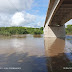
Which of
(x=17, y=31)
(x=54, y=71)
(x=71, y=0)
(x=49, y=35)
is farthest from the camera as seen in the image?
(x=17, y=31)

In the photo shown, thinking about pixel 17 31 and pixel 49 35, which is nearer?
pixel 49 35

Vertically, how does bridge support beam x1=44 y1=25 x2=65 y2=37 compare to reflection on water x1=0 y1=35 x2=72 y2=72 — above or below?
above

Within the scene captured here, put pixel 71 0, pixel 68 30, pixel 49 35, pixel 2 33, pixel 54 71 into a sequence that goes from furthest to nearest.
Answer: pixel 68 30 → pixel 2 33 → pixel 49 35 → pixel 71 0 → pixel 54 71

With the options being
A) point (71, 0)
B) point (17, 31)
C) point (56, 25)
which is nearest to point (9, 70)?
point (71, 0)

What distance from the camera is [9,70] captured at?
124 inches

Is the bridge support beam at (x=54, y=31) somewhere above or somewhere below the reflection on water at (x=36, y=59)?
above

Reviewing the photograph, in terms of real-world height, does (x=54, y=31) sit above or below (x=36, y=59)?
above

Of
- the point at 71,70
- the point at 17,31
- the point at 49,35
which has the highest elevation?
the point at 17,31

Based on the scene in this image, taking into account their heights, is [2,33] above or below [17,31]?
below

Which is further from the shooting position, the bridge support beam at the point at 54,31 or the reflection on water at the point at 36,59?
the bridge support beam at the point at 54,31

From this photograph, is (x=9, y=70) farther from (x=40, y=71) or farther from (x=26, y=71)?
(x=40, y=71)

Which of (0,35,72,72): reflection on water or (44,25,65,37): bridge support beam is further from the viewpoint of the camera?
(44,25,65,37): bridge support beam

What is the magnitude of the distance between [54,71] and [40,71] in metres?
0.51

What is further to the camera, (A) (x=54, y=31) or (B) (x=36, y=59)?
(A) (x=54, y=31)
